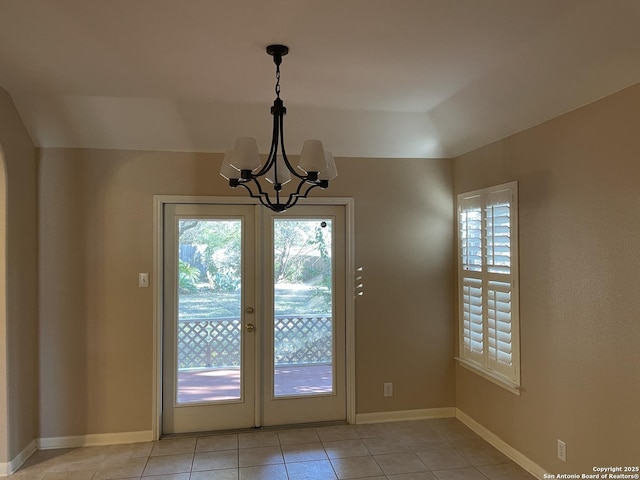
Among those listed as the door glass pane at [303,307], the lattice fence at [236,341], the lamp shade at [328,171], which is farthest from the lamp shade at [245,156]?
the lattice fence at [236,341]

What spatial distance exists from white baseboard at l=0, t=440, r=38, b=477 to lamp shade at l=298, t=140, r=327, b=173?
301 centimetres

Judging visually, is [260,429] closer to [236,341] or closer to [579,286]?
[236,341]

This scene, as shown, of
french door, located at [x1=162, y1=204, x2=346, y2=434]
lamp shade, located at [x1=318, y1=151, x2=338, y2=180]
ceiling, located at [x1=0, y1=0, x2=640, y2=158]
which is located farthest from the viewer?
french door, located at [x1=162, y1=204, x2=346, y2=434]

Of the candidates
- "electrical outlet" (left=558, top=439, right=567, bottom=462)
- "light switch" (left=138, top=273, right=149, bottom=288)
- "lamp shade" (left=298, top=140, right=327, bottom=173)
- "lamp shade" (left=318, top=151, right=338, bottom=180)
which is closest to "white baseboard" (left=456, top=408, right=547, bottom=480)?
"electrical outlet" (left=558, top=439, right=567, bottom=462)

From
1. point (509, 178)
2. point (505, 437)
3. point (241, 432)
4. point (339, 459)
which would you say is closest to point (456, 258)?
point (509, 178)

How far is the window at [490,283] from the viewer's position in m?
3.23

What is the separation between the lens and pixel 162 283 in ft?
12.4

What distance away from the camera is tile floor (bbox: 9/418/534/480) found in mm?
3129

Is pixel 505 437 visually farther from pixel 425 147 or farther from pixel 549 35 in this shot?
pixel 549 35

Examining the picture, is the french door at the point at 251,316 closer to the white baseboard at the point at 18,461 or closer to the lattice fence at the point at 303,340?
the lattice fence at the point at 303,340

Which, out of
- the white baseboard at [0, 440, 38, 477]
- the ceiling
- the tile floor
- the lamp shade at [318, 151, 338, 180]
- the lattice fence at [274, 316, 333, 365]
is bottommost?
the tile floor

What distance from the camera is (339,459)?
11.0 feet

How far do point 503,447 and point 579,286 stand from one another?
151cm

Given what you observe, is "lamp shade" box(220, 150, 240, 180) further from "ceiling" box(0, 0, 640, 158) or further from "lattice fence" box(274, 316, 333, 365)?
"lattice fence" box(274, 316, 333, 365)
